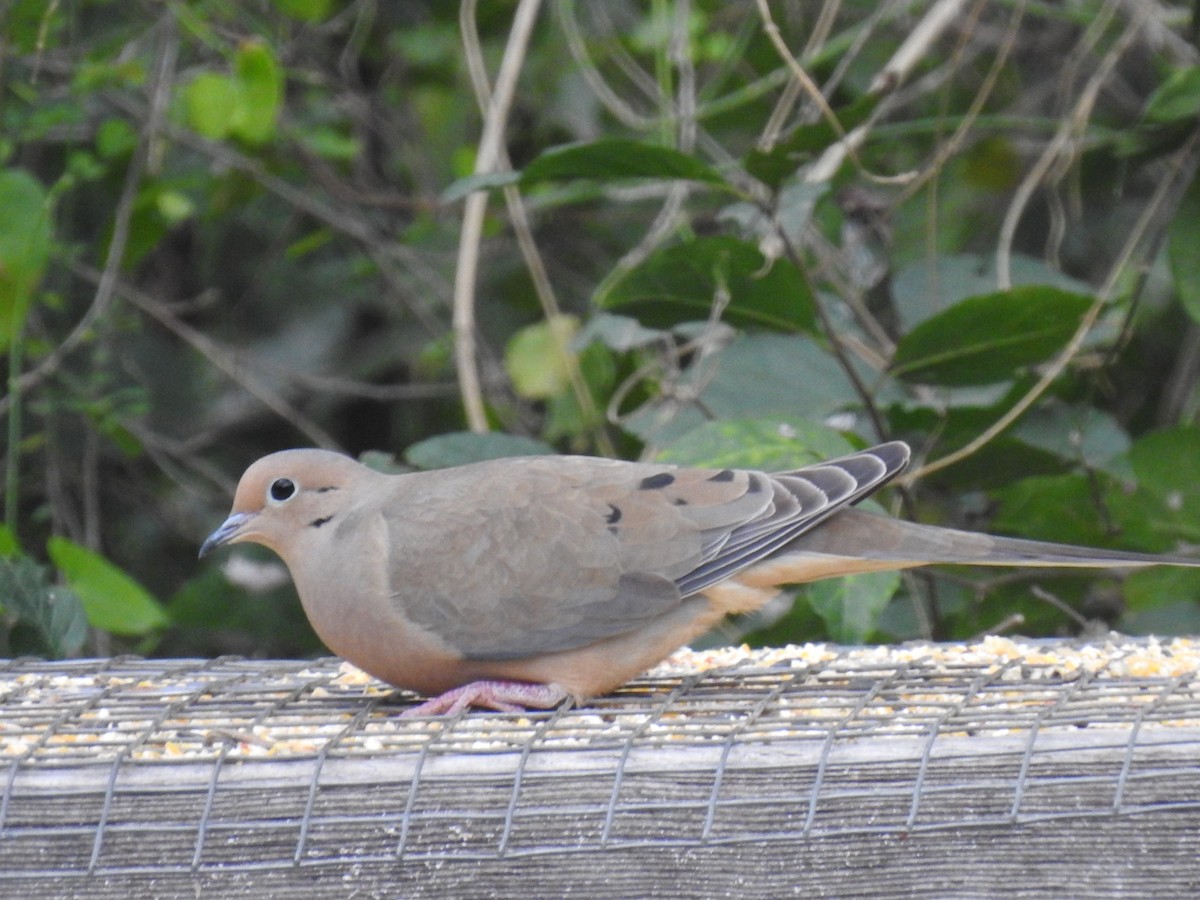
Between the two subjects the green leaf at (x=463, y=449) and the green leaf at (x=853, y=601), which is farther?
the green leaf at (x=463, y=449)

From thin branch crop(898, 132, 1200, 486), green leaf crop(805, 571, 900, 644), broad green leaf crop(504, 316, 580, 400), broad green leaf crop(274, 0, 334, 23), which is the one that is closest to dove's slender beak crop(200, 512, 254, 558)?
green leaf crop(805, 571, 900, 644)

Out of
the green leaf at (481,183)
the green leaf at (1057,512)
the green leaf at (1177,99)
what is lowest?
the green leaf at (1057,512)

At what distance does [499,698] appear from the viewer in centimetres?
264

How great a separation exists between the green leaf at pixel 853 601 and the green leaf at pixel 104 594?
5.32ft

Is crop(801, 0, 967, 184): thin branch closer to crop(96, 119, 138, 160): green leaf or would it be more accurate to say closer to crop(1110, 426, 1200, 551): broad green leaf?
crop(1110, 426, 1200, 551): broad green leaf

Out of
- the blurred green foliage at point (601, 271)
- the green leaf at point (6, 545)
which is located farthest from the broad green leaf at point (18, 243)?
the green leaf at point (6, 545)

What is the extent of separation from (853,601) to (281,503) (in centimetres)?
126

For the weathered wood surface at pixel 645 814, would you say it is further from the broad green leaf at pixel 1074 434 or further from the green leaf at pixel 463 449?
the broad green leaf at pixel 1074 434

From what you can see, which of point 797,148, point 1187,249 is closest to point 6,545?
point 797,148

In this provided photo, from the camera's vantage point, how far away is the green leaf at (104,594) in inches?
148

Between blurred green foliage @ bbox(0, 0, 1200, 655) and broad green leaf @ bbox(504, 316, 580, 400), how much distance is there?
0.04ft

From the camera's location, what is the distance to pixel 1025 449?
3.96m

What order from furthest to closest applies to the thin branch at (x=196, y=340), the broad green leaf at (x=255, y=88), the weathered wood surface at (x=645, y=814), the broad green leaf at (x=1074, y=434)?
1. the thin branch at (x=196, y=340)
2. the broad green leaf at (x=255, y=88)
3. the broad green leaf at (x=1074, y=434)
4. the weathered wood surface at (x=645, y=814)

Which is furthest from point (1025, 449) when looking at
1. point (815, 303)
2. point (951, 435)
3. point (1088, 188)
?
point (1088, 188)
